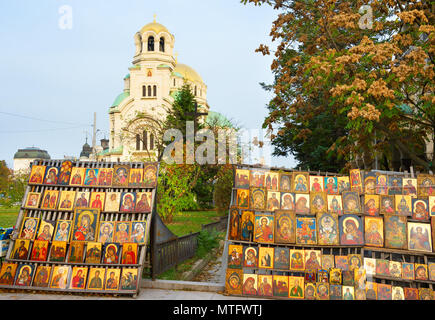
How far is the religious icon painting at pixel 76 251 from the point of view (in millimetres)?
6738

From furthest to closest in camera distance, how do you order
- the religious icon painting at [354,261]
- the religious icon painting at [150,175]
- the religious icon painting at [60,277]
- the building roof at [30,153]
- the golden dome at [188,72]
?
the building roof at [30,153], the golden dome at [188,72], the religious icon painting at [150,175], the religious icon painting at [60,277], the religious icon painting at [354,261]

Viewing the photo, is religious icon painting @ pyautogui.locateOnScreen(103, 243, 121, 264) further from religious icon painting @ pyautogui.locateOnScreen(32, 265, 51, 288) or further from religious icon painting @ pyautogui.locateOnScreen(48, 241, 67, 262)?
religious icon painting @ pyautogui.locateOnScreen(32, 265, 51, 288)

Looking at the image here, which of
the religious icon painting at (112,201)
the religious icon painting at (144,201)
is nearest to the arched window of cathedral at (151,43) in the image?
the religious icon painting at (112,201)

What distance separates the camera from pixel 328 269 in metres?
6.40

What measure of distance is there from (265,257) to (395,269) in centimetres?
235

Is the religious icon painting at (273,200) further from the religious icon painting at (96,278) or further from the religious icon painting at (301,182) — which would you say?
the religious icon painting at (96,278)

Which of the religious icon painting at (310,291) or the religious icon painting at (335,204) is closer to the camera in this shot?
the religious icon painting at (310,291)

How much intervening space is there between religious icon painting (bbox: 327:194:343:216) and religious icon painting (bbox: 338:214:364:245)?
0.20m

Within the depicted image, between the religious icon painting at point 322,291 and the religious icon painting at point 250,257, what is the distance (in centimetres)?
116

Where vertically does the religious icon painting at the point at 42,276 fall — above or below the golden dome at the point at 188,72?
below

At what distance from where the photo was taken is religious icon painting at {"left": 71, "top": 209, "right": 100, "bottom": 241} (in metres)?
6.90

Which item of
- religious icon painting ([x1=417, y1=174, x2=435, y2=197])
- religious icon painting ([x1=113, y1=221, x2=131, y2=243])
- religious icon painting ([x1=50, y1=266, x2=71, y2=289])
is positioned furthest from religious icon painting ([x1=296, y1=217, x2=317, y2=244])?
religious icon painting ([x1=50, y1=266, x2=71, y2=289])

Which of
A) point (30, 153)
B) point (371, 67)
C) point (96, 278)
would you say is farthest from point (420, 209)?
point (30, 153)

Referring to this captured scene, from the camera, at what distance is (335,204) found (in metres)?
7.01
